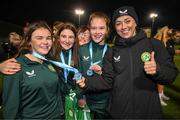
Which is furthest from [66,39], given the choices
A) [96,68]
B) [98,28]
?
[96,68]

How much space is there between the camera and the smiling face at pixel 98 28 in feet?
14.8

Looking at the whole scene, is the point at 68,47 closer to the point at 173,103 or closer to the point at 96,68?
the point at 96,68

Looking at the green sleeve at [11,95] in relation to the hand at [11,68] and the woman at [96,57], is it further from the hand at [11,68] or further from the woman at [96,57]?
the woman at [96,57]

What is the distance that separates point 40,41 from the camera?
11.5 ft

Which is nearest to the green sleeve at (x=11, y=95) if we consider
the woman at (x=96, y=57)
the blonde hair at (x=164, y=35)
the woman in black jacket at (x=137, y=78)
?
the woman in black jacket at (x=137, y=78)

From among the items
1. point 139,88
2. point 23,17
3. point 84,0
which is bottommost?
point 139,88

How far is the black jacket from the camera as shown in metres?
3.46

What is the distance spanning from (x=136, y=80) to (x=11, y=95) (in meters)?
1.48

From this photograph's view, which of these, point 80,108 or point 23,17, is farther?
point 23,17

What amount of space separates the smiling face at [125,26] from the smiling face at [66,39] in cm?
94

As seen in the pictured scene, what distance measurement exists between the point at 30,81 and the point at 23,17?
118 feet

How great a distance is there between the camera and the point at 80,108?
13.9 ft

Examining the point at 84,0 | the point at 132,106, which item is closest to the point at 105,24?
the point at 132,106

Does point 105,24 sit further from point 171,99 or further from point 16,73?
point 171,99
